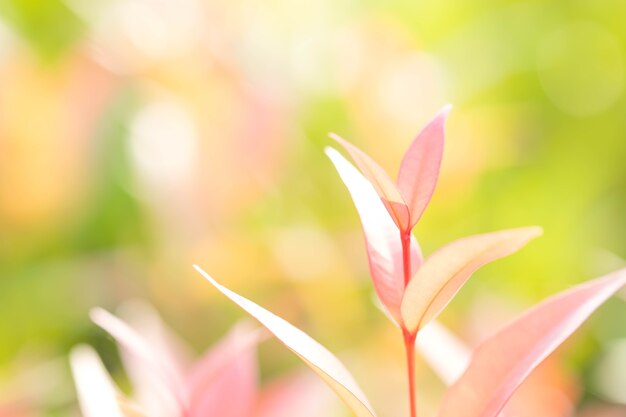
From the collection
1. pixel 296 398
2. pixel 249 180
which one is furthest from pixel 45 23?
pixel 296 398

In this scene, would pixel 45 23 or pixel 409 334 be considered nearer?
pixel 409 334

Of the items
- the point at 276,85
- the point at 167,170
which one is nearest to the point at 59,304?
the point at 167,170

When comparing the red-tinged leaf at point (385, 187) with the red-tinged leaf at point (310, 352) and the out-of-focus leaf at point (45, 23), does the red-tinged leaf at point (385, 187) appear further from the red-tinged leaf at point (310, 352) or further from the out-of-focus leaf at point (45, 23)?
the out-of-focus leaf at point (45, 23)

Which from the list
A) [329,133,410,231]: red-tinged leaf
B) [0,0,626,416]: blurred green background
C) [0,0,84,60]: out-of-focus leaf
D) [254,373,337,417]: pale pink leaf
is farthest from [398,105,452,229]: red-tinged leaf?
[0,0,84,60]: out-of-focus leaf

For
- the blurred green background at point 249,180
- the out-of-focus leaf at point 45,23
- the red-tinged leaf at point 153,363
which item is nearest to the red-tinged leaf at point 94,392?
the red-tinged leaf at point 153,363

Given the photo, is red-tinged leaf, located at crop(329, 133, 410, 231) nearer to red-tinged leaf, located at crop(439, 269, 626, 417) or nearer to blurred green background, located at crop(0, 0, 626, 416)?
red-tinged leaf, located at crop(439, 269, 626, 417)

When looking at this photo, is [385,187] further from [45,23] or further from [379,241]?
[45,23]
